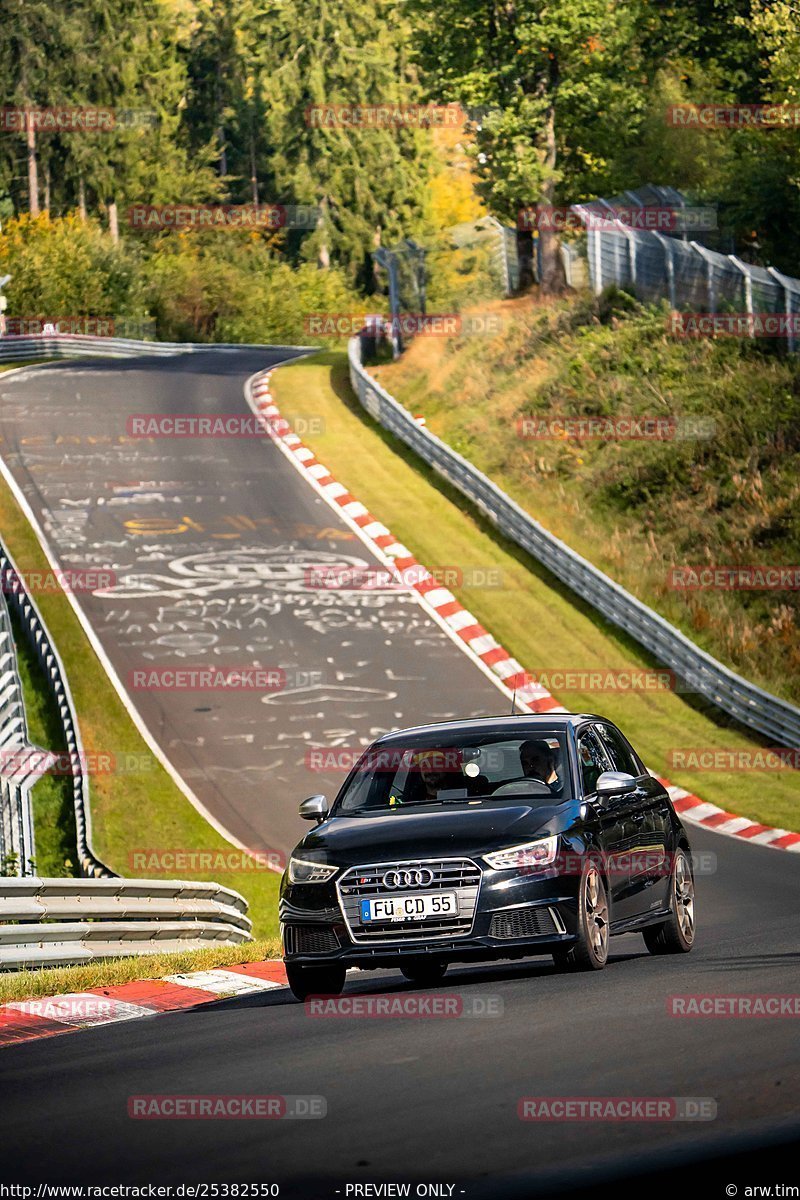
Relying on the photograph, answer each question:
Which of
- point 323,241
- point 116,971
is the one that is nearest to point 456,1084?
point 116,971

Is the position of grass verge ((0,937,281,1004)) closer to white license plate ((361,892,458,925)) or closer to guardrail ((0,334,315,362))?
white license plate ((361,892,458,925))

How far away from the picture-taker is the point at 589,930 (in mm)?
10297

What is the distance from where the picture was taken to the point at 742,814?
23.3 meters

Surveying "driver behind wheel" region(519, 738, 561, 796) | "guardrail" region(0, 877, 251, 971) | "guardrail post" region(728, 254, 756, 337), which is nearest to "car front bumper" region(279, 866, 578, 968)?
"driver behind wheel" region(519, 738, 561, 796)

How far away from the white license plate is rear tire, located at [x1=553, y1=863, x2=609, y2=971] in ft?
2.42

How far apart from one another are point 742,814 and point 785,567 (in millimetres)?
9879

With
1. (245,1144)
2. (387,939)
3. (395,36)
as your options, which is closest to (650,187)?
(387,939)

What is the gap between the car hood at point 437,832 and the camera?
9.98m

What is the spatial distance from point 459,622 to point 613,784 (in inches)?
791

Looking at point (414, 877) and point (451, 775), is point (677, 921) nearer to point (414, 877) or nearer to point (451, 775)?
point (451, 775)

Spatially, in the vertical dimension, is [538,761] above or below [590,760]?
above

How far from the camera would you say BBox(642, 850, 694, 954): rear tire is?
11.8 m

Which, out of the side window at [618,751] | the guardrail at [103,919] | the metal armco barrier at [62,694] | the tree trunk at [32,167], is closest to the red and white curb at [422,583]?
the metal armco barrier at [62,694]

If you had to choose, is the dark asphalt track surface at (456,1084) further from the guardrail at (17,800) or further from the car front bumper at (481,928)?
the guardrail at (17,800)
